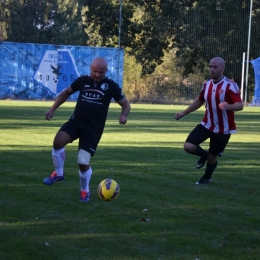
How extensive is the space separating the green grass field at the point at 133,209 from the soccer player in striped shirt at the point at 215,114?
49cm

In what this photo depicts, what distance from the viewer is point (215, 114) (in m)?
8.69

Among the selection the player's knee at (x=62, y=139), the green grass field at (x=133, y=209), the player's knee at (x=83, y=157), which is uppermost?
the player's knee at (x=62, y=139)

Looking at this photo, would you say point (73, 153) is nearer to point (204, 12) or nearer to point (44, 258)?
point (44, 258)

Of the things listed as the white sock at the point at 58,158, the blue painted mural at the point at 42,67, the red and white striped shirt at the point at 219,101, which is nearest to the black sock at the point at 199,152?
the red and white striped shirt at the point at 219,101

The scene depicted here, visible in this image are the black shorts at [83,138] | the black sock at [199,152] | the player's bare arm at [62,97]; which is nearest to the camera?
the black shorts at [83,138]

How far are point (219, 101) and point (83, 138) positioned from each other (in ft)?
7.02

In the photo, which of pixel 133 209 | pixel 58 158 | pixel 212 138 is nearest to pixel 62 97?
pixel 58 158

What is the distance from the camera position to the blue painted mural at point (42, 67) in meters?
35.1

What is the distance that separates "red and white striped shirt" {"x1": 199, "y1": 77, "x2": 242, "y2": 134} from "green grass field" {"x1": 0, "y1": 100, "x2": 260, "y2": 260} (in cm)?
84

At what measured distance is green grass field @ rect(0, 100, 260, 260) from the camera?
17.2 feet

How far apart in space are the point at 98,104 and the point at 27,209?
5.24 ft

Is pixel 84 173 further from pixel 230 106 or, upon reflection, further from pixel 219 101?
pixel 219 101

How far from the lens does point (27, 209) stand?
664 cm

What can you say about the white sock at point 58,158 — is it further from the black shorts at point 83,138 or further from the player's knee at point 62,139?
the black shorts at point 83,138
